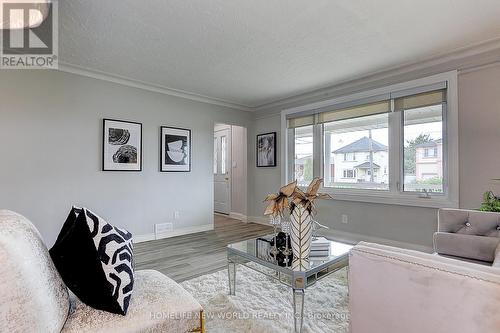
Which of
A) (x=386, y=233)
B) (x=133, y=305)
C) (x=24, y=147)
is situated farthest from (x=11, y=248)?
(x=386, y=233)

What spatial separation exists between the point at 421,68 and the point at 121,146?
4007 mm

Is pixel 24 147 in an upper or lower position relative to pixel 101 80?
lower

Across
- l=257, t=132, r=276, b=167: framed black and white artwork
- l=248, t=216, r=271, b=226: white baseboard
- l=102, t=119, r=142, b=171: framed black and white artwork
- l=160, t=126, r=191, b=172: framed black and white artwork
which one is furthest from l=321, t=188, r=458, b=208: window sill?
l=102, t=119, r=142, b=171: framed black and white artwork

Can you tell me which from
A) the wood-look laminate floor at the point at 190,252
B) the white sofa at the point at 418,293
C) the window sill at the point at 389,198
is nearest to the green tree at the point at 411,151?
the window sill at the point at 389,198

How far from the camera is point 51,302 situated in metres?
0.96

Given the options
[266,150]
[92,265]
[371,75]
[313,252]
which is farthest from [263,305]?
[266,150]

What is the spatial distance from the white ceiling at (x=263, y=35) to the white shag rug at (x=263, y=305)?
2.31 m

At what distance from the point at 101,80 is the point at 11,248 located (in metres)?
3.24

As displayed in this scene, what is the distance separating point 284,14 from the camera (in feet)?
7.07

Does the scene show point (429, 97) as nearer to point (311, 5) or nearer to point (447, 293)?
point (311, 5)

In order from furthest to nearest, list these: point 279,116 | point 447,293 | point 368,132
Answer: point 279,116, point 368,132, point 447,293

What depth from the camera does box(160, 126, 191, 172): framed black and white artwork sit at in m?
4.09

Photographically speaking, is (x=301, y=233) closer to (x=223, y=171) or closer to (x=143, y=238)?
(x=143, y=238)

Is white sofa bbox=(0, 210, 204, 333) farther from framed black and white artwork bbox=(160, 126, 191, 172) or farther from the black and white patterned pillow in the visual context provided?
framed black and white artwork bbox=(160, 126, 191, 172)
